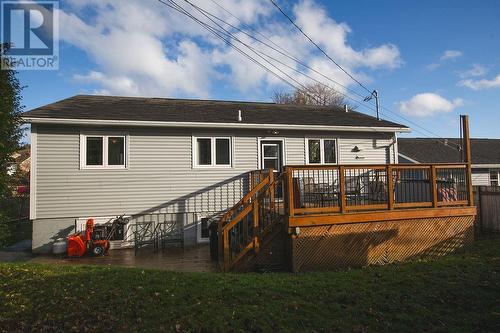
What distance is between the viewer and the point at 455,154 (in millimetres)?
22797

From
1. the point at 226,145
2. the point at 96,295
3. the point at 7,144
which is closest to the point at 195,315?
the point at 96,295

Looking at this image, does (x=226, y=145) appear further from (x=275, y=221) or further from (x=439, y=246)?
(x=439, y=246)

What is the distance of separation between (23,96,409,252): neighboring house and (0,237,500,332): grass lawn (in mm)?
3870

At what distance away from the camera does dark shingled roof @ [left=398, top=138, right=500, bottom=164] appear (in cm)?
2189

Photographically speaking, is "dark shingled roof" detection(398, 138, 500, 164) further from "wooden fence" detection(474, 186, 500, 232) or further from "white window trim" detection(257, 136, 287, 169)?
"white window trim" detection(257, 136, 287, 169)

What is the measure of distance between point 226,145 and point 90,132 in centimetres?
429

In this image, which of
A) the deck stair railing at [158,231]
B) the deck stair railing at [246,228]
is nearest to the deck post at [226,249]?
the deck stair railing at [246,228]

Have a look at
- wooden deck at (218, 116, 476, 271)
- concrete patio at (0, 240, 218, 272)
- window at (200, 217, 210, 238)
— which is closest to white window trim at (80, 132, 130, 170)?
concrete patio at (0, 240, 218, 272)

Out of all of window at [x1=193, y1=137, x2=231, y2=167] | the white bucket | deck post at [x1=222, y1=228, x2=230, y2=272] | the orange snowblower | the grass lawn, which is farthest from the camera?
window at [x1=193, y1=137, x2=231, y2=167]

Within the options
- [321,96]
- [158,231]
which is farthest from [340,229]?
[321,96]

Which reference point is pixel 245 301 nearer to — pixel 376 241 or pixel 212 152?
pixel 376 241

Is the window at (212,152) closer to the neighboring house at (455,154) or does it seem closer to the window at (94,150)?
the window at (94,150)

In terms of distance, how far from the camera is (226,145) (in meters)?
11.1

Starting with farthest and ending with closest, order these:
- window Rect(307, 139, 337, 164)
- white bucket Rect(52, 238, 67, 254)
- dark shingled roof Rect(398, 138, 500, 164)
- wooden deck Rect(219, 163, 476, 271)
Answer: dark shingled roof Rect(398, 138, 500, 164), window Rect(307, 139, 337, 164), white bucket Rect(52, 238, 67, 254), wooden deck Rect(219, 163, 476, 271)
